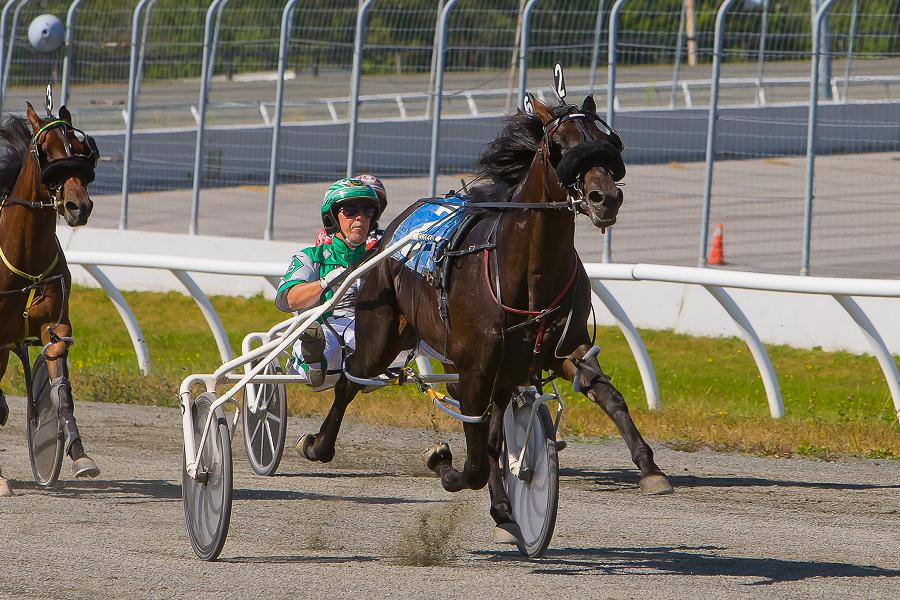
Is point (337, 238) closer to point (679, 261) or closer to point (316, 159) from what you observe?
point (679, 261)

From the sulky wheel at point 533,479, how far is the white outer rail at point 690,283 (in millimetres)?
3190

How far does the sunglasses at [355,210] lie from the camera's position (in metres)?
7.41

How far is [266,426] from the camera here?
27.3 ft

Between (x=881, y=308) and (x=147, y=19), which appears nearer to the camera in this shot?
(x=881, y=308)

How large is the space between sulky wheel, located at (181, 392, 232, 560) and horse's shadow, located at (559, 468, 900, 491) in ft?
7.29

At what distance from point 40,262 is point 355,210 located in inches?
63.7

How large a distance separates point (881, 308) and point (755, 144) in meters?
2.50

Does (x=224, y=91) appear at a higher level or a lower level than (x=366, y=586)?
higher

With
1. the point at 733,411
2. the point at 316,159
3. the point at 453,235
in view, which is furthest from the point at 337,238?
the point at 316,159

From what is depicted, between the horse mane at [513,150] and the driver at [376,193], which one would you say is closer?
the horse mane at [513,150]

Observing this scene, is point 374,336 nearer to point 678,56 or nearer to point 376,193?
point 376,193

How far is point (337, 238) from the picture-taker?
25.7 ft

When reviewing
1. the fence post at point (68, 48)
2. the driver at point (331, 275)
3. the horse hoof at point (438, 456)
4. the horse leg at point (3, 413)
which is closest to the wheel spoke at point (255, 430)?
the driver at point (331, 275)

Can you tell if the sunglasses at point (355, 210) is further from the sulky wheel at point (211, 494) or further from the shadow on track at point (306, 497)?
the shadow on track at point (306, 497)
